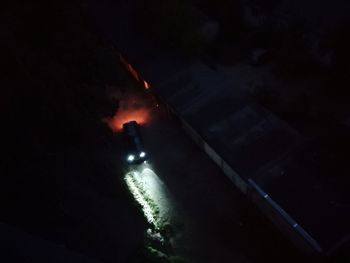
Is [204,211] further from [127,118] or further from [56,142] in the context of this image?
[127,118]

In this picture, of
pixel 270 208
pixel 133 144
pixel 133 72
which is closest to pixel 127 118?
pixel 133 144

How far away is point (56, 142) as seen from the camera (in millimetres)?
18312

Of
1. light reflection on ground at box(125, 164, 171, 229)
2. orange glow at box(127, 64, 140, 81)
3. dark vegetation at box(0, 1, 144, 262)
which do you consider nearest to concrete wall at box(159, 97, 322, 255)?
light reflection on ground at box(125, 164, 171, 229)

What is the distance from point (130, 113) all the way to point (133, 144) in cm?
365

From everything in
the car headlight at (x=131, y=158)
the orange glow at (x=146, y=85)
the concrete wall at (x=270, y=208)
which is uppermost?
the orange glow at (x=146, y=85)

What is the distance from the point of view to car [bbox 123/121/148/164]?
2377 centimetres

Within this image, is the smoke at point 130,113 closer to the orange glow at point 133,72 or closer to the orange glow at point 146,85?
the orange glow at point 146,85

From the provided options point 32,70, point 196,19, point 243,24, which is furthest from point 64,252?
point 243,24

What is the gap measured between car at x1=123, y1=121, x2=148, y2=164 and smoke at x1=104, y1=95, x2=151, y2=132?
3.43 ft

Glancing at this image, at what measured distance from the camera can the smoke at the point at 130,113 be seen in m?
26.4

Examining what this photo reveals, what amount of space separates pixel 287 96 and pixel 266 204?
9735mm

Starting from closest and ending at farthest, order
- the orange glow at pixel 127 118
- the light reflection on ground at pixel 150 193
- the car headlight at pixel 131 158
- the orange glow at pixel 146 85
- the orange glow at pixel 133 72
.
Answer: the light reflection on ground at pixel 150 193, the car headlight at pixel 131 158, the orange glow at pixel 127 118, the orange glow at pixel 146 85, the orange glow at pixel 133 72

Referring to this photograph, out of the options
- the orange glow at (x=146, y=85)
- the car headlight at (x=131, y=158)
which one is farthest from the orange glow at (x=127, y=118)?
the car headlight at (x=131, y=158)

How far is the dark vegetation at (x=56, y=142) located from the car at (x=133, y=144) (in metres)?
1.20
